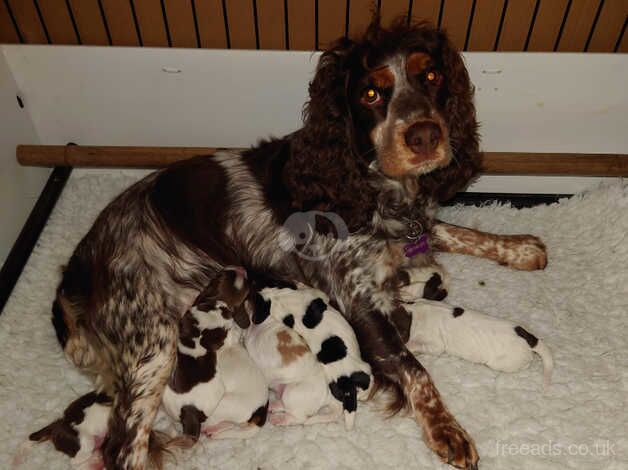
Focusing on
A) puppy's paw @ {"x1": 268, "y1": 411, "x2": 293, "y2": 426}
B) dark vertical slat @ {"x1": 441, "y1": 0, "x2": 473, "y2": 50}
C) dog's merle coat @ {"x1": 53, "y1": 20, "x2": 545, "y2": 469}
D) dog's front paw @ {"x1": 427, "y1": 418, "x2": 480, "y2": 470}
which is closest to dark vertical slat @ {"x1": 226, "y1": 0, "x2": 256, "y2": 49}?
dog's merle coat @ {"x1": 53, "y1": 20, "x2": 545, "y2": 469}

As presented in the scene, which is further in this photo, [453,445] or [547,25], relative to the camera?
[547,25]

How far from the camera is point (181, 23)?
3420mm

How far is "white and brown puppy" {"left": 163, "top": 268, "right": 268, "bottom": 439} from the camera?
8.58 feet

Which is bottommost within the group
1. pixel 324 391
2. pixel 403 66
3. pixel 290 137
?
pixel 324 391

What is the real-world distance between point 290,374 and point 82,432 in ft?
2.97

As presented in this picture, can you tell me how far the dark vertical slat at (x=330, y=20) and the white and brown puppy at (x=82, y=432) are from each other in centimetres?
214

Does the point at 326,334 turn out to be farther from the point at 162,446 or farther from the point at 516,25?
the point at 516,25

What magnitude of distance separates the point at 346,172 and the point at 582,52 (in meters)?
1.59

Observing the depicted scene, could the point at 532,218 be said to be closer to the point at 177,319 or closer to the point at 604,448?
the point at 604,448

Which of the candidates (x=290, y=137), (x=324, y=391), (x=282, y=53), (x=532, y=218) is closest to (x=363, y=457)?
(x=324, y=391)

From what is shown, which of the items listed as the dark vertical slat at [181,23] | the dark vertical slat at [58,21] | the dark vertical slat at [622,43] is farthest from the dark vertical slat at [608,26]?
the dark vertical slat at [58,21]

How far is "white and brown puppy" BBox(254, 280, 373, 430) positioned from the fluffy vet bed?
0.94ft

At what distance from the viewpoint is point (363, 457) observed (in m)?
2.77

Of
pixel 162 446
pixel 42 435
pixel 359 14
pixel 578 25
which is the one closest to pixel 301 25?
pixel 359 14
